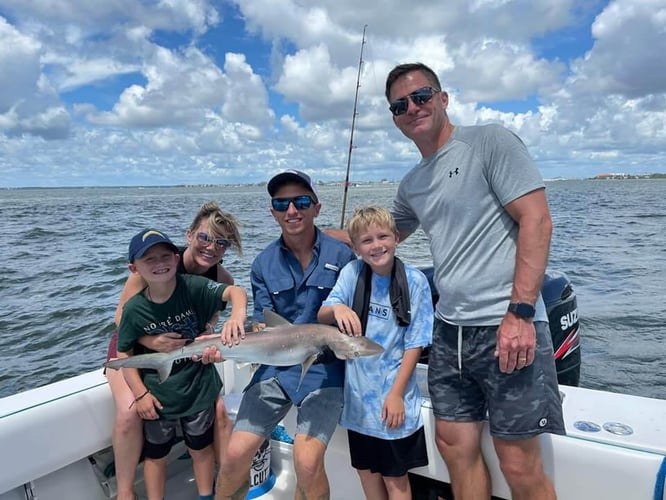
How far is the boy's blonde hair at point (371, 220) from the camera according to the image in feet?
9.52

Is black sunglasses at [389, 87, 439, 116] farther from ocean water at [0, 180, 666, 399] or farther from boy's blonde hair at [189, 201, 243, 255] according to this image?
ocean water at [0, 180, 666, 399]

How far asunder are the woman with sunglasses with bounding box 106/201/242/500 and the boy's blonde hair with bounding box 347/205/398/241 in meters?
1.17

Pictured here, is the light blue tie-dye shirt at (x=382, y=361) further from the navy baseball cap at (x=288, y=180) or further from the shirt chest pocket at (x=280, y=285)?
the navy baseball cap at (x=288, y=180)

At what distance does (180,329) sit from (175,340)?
103mm

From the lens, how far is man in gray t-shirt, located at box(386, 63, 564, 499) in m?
2.34

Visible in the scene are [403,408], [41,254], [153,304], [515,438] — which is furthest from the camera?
[41,254]

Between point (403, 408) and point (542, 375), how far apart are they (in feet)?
2.50

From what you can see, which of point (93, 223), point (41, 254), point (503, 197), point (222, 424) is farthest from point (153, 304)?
point (93, 223)

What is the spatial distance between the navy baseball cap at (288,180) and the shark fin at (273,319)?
79 cm

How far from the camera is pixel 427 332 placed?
2.81 m

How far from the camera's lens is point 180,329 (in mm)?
3334

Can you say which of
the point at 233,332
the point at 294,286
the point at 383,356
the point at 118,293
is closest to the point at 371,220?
the point at 294,286

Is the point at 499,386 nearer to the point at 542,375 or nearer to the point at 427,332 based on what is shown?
the point at 542,375

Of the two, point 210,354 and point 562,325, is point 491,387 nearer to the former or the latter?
point 210,354
